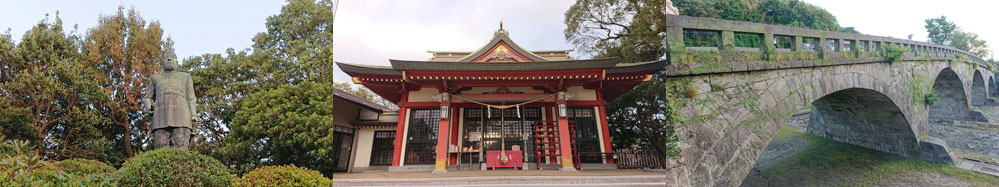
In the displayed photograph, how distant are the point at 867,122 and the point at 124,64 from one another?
12.6m

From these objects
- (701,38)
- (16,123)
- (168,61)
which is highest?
(168,61)

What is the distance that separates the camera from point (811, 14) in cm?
282

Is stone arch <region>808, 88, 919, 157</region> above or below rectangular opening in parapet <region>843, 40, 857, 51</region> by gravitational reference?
below

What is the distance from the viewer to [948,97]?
11.4 ft

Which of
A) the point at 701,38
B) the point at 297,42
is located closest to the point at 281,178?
the point at 701,38

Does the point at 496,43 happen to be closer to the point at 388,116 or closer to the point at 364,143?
the point at 364,143

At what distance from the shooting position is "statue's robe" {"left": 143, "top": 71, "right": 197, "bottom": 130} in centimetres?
402

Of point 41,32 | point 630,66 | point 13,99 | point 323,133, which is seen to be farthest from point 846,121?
point 41,32

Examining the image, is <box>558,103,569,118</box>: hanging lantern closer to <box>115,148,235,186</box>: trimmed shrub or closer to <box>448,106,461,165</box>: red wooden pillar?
<box>448,106,461,165</box>: red wooden pillar

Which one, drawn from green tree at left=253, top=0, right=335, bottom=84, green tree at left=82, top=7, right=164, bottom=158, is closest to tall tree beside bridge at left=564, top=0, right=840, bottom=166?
green tree at left=253, top=0, right=335, bottom=84

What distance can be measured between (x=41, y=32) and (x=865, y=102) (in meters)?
14.0

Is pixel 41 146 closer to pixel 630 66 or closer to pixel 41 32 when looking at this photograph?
pixel 41 32

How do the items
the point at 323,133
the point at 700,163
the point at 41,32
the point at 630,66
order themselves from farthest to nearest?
the point at 41,32
the point at 323,133
the point at 630,66
the point at 700,163

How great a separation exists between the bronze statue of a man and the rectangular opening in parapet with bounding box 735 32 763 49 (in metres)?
5.30
